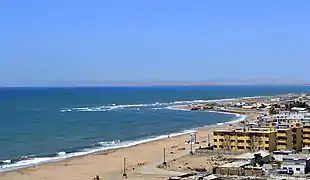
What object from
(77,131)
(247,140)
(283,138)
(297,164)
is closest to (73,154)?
(247,140)

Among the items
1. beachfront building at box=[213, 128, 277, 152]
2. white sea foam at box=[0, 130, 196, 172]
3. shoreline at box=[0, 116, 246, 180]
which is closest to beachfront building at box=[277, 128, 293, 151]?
beachfront building at box=[213, 128, 277, 152]

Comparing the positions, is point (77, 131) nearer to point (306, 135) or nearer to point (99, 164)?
point (99, 164)

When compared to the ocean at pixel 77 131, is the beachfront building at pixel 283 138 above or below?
above

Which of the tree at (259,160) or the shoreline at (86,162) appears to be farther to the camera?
the shoreline at (86,162)

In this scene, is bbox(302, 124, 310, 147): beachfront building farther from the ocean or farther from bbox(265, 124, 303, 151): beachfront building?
the ocean

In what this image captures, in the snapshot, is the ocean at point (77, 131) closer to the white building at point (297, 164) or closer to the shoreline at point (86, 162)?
the shoreline at point (86, 162)

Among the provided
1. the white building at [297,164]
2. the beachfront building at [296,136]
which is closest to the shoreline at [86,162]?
the beachfront building at [296,136]
